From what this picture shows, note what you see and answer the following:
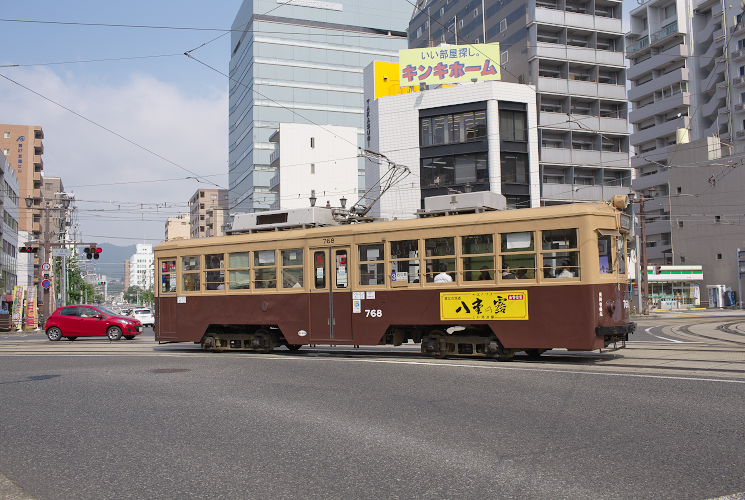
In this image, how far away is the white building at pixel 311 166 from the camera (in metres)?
65.1

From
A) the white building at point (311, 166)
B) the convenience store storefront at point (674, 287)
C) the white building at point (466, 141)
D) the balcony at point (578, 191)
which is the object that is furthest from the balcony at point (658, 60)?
the white building at point (311, 166)

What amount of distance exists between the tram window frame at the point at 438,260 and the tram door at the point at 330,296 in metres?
1.86

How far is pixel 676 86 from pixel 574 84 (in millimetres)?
24432

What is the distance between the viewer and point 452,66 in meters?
46.2

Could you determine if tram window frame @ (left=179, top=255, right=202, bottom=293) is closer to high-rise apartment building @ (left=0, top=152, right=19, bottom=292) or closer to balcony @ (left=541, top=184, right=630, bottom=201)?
balcony @ (left=541, top=184, right=630, bottom=201)

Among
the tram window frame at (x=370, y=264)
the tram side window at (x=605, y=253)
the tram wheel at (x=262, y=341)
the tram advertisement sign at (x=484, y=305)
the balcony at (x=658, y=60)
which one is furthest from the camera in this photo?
the balcony at (x=658, y=60)

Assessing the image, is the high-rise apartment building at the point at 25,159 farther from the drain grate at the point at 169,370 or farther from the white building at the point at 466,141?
the drain grate at the point at 169,370

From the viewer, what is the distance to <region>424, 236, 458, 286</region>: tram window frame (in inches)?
526

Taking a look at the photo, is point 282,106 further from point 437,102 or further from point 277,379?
point 277,379

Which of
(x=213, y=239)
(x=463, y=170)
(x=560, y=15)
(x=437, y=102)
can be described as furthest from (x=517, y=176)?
(x=213, y=239)

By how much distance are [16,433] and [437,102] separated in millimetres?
43164

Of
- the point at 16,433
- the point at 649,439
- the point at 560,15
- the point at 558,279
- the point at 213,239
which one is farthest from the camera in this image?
the point at 560,15

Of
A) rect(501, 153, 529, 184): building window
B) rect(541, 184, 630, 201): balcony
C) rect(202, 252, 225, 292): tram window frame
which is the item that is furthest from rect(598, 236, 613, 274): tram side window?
rect(541, 184, 630, 201): balcony

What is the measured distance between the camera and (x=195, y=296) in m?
16.9
